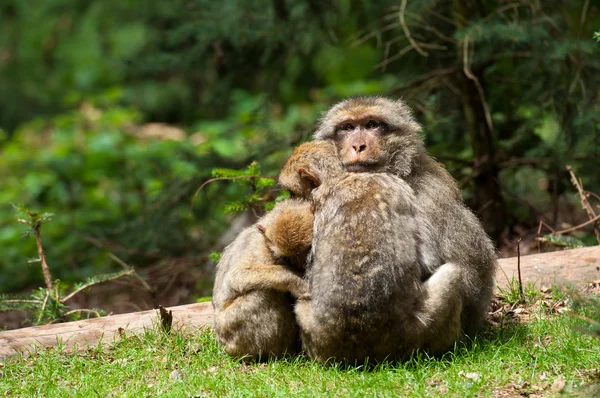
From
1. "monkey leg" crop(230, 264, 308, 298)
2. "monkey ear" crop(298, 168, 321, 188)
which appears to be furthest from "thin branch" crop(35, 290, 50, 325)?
"monkey ear" crop(298, 168, 321, 188)

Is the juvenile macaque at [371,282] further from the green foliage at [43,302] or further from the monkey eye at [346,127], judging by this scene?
the green foliage at [43,302]

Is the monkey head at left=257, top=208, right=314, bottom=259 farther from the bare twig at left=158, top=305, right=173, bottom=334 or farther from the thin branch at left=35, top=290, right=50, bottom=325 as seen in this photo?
the thin branch at left=35, top=290, right=50, bottom=325

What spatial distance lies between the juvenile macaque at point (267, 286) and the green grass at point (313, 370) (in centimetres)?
19

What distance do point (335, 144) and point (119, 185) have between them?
10.2m

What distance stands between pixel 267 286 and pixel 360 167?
1.15 m

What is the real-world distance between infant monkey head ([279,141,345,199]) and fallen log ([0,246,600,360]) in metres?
1.62

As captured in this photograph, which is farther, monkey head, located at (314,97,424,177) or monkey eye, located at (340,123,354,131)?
monkey eye, located at (340,123,354,131)

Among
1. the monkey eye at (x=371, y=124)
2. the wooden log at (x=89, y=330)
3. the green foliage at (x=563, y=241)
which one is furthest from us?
the green foliage at (x=563, y=241)

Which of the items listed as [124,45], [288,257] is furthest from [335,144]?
[124,45]

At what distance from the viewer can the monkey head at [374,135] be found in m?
5.86

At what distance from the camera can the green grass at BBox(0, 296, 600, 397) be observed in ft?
16.5

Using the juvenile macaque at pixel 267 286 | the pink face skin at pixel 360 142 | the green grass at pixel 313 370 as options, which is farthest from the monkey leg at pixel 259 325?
the pink face skin at pixel 360 142

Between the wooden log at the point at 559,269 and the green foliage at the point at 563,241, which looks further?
the green foliage at the point at 563,241

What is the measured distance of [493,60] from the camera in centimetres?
941
